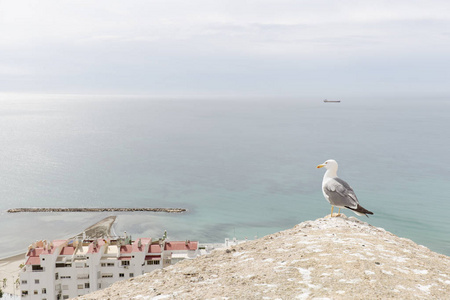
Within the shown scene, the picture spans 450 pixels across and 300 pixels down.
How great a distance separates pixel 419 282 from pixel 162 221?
59.9 metres

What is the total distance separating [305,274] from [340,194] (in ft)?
21.8

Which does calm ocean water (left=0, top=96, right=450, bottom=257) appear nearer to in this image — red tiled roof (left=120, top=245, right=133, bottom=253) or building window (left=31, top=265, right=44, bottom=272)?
red tiled roof (left=120, top=245, right=133, bottom=253)

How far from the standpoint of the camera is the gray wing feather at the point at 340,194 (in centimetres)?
→ 1406

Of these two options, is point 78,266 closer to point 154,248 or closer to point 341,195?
point 154,248

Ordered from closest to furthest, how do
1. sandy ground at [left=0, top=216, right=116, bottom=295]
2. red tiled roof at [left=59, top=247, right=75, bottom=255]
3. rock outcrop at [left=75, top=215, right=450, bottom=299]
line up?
rock outcrop at [left=75, top=215, right=450, bottom=299], red tiled roof at [left=59, top=247, right=75, bottom=255], sandy ground at [left=0, top=216, right=116, bottom=295]

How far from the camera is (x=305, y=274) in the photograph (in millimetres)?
8359

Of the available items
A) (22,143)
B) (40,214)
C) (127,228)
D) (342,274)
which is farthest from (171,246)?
(22,143)

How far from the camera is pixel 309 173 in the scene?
93.4m

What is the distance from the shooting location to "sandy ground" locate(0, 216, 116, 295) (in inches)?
1748

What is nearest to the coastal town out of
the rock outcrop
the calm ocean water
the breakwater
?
the calm ocean water

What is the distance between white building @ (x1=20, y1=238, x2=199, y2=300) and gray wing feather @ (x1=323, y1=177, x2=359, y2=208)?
2830cm

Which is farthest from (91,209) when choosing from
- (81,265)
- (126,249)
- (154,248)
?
(154,248)

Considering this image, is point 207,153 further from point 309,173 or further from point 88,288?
point 88,288

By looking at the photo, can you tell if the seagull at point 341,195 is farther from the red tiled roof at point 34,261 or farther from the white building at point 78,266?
the red tiled roof at point 34,261
